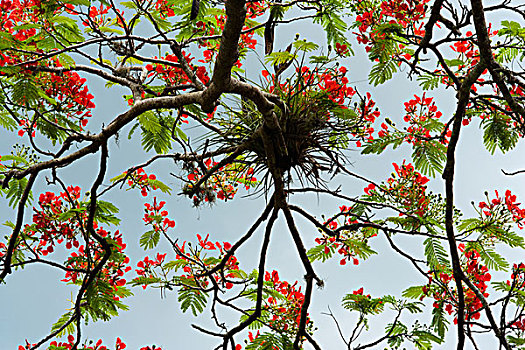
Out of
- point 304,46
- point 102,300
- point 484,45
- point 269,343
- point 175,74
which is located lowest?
point 269,343

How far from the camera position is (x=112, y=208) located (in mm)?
3473

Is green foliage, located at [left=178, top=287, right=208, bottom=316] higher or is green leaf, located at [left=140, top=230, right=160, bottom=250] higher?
green leaf, located at [left=140, top=230, right=160, bottom=250]

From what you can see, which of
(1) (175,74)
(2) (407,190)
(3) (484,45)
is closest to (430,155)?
(2) (407,190)

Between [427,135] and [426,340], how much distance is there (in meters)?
1.65

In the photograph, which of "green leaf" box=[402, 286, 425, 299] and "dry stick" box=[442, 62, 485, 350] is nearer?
"dry stick" box=[442, 62, 485, 350]

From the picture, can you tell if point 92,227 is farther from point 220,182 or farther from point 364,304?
point 364,304

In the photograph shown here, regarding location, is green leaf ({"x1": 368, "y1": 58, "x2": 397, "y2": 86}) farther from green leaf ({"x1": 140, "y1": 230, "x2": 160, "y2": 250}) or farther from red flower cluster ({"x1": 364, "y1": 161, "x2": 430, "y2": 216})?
green leaf ({"x1": 140, "y1": 230, "x2": 160, "y2": 250})

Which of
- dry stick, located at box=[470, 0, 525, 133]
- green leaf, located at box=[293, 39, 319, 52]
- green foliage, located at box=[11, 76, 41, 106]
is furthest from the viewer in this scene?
green foliage, located at box=[11, 76, 41, 106]

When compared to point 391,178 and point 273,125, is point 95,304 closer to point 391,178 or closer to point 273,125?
point 273,125

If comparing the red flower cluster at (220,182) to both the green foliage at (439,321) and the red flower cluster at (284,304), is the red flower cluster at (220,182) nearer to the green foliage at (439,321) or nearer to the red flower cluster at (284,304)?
the red flower cluster at (284,304)

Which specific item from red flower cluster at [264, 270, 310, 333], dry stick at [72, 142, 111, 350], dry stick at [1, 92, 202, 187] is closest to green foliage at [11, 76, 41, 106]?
dry stick at [1, 92, 202, 187]

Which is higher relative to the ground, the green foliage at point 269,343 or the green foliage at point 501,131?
the green foliage at point 501,131

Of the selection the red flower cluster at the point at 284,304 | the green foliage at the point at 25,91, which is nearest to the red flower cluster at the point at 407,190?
the red flower cluster at the point at 284,304

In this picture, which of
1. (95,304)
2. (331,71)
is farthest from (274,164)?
(95,304)
